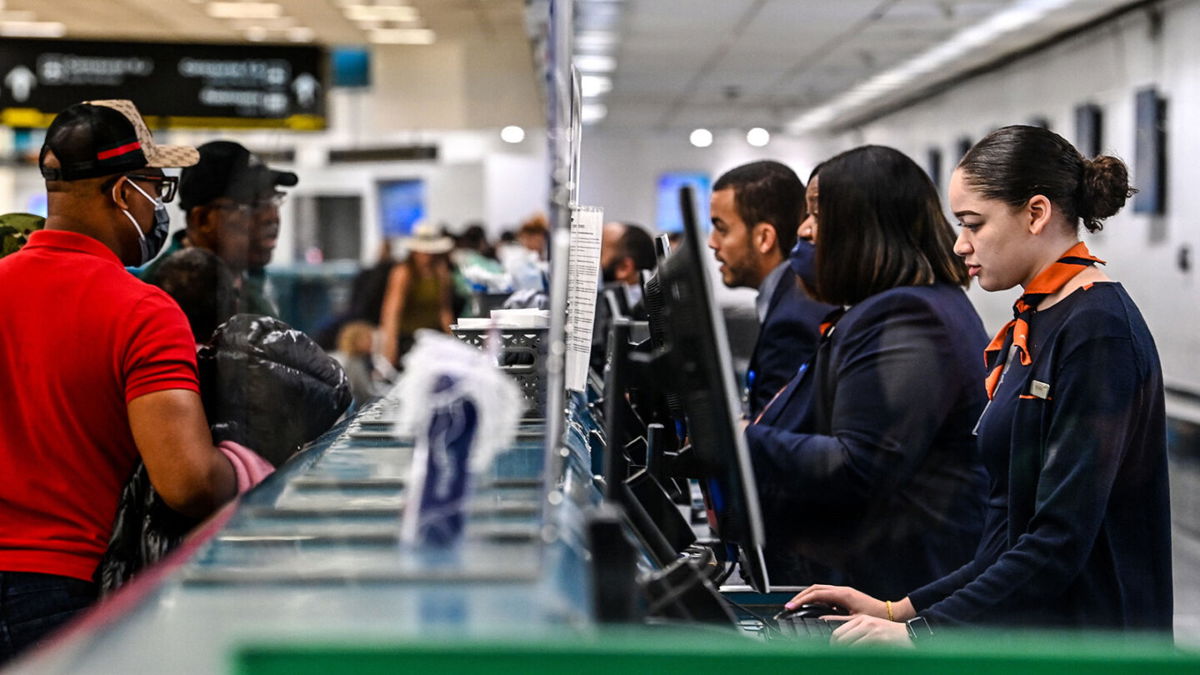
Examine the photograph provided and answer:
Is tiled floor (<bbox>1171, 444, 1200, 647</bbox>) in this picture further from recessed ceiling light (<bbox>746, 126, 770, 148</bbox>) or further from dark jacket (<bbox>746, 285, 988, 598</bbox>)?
recessed ceiling light (<bbox>746, 126, 770, 148</bbox>)

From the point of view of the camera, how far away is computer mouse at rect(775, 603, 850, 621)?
1893 millimetres

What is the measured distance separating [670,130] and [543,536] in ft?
64.5

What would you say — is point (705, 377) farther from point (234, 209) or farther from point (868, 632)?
point (234, 209)

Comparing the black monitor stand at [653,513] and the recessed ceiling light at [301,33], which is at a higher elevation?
the recessed ceiling light at [301,33]

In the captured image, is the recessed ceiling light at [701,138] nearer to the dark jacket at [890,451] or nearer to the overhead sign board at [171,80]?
the overhead sign board at [171,80]

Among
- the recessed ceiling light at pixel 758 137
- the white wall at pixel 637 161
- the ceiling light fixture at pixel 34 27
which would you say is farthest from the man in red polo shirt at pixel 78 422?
the white wall at pixel 637 161

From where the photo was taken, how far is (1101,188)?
74.0 inches

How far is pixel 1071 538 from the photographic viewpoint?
1.71 m

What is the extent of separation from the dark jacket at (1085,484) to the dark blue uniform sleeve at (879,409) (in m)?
0.30

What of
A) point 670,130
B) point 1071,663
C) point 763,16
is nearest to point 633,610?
point 1071,663

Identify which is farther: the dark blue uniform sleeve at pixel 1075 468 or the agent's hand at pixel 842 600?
the agent's hand at pixel 842 600

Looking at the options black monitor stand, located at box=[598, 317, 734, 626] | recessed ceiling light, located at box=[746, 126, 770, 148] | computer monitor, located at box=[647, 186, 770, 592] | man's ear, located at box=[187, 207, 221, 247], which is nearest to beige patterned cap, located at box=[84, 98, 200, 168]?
man's ear, located at box=[187, 207, 221, 247]

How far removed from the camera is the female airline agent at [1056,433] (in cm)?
171

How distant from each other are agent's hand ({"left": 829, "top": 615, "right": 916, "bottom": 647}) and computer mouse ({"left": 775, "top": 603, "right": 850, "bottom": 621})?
0.15m
